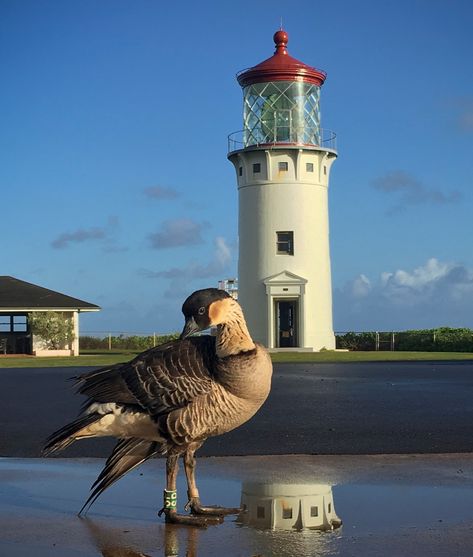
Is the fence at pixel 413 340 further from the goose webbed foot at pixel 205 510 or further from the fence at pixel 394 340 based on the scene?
the goose webbed foot at pixel 205 510

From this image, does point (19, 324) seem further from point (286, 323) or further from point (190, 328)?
point (190, 328)

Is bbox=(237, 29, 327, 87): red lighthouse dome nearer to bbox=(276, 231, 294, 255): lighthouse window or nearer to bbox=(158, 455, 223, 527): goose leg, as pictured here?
bbox=(276, 231, 294, 255): lighthouse window

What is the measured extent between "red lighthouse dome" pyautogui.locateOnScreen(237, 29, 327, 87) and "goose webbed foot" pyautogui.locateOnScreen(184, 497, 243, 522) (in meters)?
35.8

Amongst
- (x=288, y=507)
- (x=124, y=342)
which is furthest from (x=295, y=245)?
(x=288, y=507)

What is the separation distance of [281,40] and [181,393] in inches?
1539

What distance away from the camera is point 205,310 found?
6.47 m

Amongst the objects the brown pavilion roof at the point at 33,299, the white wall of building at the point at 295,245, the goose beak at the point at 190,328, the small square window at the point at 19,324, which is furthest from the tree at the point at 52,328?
the goose beak at the point at 190,328

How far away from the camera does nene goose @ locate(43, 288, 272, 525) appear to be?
20.6 feet

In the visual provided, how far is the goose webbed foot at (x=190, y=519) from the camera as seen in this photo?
255 inches

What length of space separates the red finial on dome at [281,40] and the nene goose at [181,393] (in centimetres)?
3840

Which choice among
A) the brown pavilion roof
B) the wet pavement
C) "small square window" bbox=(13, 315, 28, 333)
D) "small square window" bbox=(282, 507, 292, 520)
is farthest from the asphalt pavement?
"small square window" bbox=(13, 315, 28, 333)

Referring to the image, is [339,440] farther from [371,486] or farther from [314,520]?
[314,520]

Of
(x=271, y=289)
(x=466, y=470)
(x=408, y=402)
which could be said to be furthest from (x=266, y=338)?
(x=466, y=470)

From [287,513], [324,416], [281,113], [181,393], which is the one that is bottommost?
[287,513]
